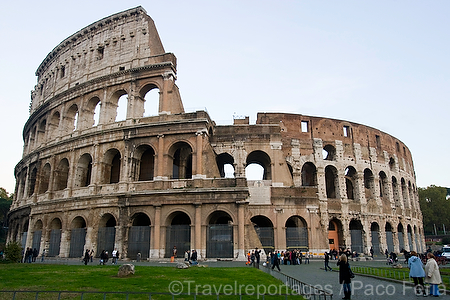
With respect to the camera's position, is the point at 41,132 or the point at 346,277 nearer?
the point at 346,277

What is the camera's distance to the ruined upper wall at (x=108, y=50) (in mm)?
26031

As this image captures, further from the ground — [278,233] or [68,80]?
[68,80]

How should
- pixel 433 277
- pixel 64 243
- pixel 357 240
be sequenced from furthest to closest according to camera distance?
pixel 357 240, pixel 64 243, pixel 433 277

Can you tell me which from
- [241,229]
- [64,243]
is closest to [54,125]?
[64,243]

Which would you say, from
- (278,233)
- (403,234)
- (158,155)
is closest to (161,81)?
(158,155)

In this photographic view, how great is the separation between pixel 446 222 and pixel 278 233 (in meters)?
48.4

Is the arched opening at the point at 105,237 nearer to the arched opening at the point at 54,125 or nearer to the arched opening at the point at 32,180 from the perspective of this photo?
the arched opening at the point at 54,125

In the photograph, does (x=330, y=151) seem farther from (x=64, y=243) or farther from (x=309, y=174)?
(x=64, y=243)

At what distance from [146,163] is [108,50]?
9.84m

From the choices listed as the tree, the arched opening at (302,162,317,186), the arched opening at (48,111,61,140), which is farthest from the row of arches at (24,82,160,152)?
the tree

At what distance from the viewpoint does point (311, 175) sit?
31.0 meters

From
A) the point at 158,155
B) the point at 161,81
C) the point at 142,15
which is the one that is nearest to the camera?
the point at 158,155

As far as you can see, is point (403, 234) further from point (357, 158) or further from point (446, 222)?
point (446, 222)

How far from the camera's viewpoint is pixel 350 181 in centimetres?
3278
